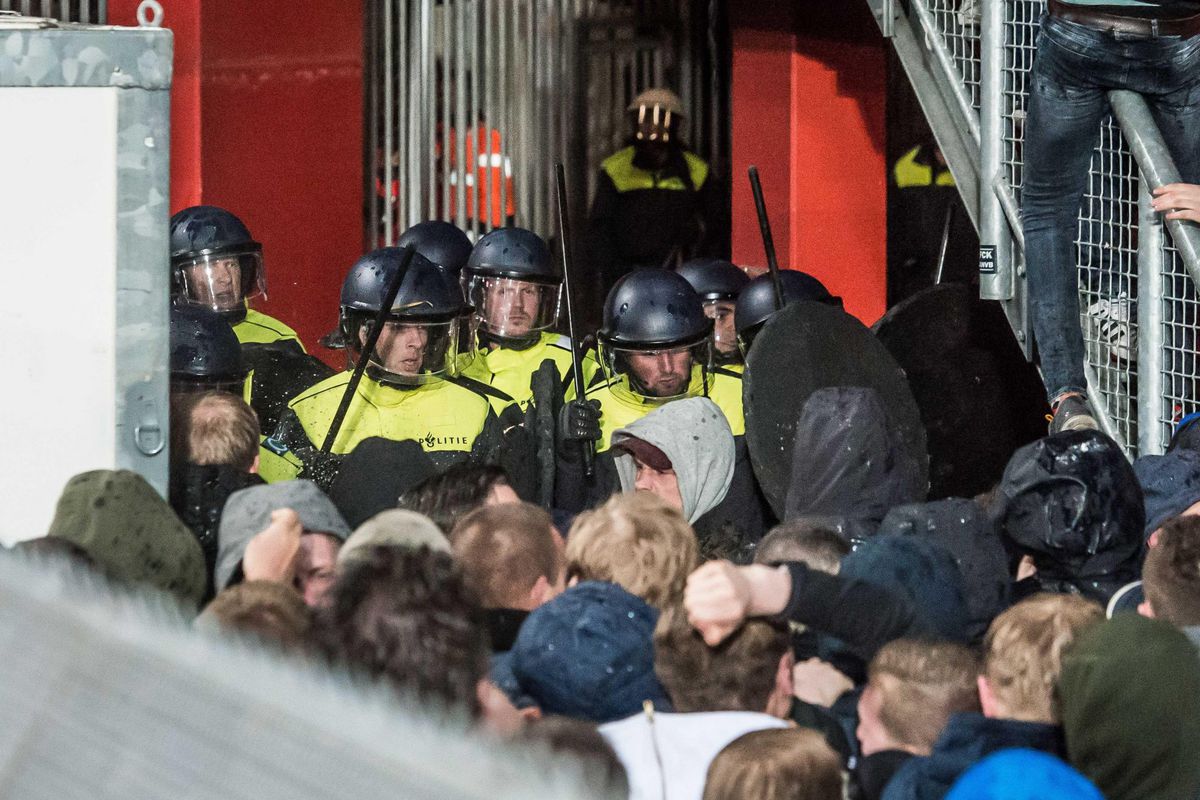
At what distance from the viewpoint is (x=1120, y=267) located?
5.32 metres

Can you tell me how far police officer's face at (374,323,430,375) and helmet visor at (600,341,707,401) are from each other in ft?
2.23

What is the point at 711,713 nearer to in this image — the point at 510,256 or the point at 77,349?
the point at 77,349

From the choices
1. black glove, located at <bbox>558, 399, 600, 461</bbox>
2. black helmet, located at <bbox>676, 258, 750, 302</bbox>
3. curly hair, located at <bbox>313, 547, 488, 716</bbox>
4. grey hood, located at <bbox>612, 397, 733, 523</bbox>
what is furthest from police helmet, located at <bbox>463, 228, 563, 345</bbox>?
curly hair, located at <bbox>313, 547, 488, 716</bbox>

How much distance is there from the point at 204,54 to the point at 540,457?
280 centimetres

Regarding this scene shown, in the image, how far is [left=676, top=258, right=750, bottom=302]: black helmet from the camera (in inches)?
276

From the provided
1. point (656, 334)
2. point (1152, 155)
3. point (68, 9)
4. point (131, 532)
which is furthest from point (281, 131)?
point (131, 532)

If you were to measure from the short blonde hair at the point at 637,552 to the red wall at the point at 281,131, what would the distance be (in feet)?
14.5

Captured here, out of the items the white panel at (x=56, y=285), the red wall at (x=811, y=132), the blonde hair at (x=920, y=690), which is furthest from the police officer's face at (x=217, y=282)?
the blonde hair at (x=920, y=690)

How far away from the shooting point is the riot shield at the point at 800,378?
531 centimetres

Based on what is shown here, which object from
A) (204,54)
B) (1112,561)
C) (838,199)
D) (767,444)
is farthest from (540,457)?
(838,199)

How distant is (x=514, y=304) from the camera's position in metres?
6.79

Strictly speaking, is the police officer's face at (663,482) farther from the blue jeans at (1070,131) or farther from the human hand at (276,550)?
the human hand at (276,550)

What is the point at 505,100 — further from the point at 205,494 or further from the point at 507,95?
the point at 205,494

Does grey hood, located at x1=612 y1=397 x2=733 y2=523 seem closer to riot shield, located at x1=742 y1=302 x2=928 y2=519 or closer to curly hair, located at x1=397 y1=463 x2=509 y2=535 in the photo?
riot shield, located at x1=742 y1=302 x2=928 y2=519
